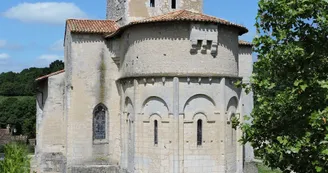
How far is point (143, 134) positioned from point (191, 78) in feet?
10.3

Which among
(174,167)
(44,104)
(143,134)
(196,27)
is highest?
(196,27)

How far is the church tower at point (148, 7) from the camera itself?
19.9 metres

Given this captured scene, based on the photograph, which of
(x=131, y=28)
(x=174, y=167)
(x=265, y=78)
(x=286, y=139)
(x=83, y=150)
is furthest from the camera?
(x=83, y=150)

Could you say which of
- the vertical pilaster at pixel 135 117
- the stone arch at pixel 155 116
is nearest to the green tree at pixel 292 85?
the stone arch at pixel 155 116

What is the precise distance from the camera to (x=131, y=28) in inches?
695

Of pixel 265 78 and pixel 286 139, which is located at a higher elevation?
pixel 265 78

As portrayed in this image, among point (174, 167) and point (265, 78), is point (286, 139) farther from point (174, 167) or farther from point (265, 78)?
point (174, 167)

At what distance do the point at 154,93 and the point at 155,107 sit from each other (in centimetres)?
60

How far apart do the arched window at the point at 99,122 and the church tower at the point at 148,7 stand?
446cm

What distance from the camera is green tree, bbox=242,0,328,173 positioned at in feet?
30.4

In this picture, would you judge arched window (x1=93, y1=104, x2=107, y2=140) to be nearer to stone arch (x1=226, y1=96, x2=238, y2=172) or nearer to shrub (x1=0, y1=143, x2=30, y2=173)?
shrub (x1=0, y1=143, x2=30, y2=173)

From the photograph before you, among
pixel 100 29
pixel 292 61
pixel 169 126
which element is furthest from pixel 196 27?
pixel 292 61

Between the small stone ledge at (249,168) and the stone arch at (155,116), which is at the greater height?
the stone arch at (155,116)

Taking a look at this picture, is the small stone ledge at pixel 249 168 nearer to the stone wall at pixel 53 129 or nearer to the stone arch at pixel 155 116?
the stone arch at pixel 155 116
